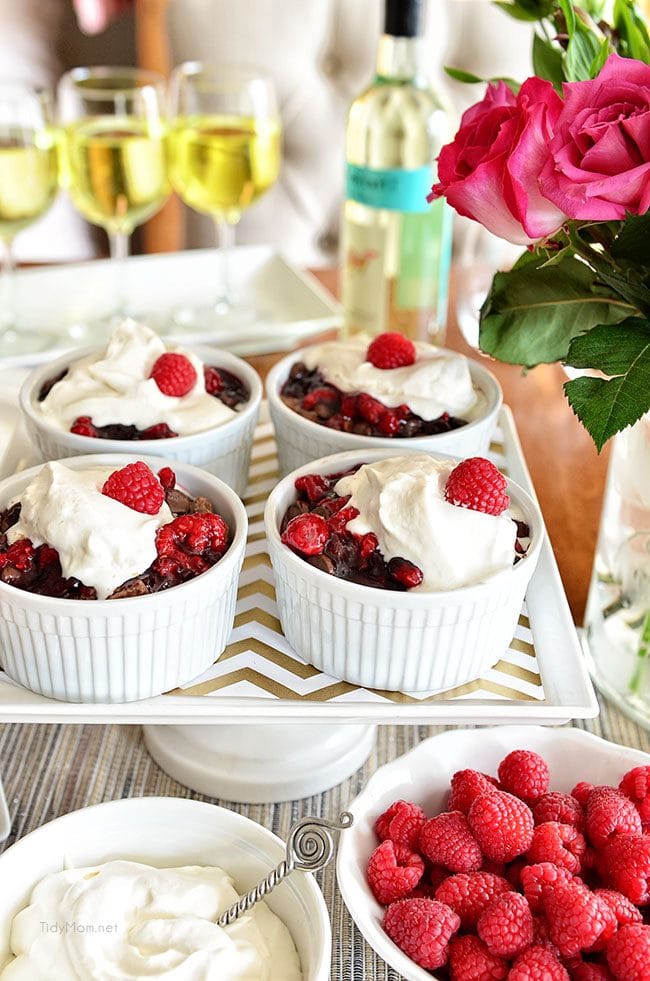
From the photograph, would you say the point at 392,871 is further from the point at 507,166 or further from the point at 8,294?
the point at 8,294

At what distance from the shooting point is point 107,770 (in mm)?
1117

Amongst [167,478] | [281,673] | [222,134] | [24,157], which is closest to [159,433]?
[167,478]

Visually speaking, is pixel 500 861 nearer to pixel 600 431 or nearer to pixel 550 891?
pixel 550 891

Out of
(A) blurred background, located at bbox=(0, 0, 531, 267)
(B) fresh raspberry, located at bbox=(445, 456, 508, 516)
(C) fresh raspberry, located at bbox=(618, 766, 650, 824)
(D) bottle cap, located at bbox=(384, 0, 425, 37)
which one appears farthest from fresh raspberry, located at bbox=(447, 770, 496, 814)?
(A) blurred background, located at bbox=(0, 0, 531, 267)

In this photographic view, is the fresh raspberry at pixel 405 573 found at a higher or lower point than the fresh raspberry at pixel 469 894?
higher

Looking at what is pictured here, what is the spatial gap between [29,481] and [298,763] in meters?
0.38

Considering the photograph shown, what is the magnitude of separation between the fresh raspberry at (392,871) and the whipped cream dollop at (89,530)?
315mm

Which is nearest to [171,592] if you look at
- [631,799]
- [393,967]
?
[393,967]

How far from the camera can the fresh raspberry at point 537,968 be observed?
0.81m

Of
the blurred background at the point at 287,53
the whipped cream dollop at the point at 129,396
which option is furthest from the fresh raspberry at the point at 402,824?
the blurred background at the point at 287,53

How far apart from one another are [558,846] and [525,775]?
0.08 metres

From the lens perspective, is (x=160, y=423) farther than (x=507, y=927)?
Yes

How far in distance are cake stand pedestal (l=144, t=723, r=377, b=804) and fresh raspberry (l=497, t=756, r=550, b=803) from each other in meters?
0.18

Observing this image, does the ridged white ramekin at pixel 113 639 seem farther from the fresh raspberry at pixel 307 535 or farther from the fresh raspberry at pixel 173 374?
the fresh raspberry at pixel 173 374
